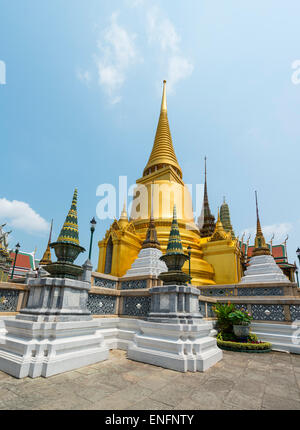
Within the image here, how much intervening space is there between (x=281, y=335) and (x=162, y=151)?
74.4 feet

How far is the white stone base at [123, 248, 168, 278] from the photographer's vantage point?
38.1 feet

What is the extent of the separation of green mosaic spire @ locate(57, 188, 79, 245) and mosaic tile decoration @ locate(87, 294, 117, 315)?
2155mm

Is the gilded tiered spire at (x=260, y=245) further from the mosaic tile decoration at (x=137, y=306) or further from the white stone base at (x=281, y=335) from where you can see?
the mosaic tile decoration at (x=137, y=306)

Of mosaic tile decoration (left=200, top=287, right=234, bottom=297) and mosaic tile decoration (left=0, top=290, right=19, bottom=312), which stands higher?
mosaic tile decoration (left=200, top=287, right=234, bottom=297)

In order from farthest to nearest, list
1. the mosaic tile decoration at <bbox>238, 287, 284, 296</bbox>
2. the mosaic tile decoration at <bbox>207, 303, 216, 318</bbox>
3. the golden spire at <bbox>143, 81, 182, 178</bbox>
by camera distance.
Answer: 1. the golden spire at <bbox>143, 81, 182, 178</bbox>
2. the mosaic tile decoration at <bbox>238, 287, 284, 296</bbox>
3. the mosaic tile decoration at <bbox>207, 303, 216, 318</bbox>

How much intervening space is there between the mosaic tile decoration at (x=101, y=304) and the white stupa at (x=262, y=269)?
911cm

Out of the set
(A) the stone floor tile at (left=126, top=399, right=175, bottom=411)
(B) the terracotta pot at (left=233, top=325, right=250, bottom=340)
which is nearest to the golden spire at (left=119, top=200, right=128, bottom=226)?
(B) the terracotta pot at (left=233, top=325, right=250, bottom=340)

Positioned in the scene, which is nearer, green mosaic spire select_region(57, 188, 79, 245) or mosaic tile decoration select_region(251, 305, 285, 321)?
green mosaic spire select_region(57, 188, 79, 245)

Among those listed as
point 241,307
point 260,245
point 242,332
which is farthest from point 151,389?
point 260,245

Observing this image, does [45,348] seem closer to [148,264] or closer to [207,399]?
[207,399]

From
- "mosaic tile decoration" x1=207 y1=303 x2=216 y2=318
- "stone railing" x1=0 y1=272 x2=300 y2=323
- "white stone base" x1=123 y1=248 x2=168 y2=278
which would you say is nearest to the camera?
"stone railing" x1=0 y1=272 x2=300 y2=323

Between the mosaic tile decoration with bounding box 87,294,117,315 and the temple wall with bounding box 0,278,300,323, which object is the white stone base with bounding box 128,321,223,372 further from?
the mosaic tile decoration with bounding box 87,294,117,315
